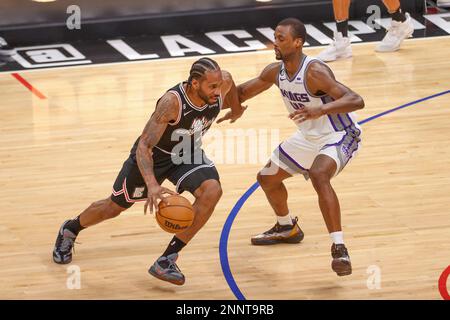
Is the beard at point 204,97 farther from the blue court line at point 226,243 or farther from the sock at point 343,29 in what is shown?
the sock at point 343,29

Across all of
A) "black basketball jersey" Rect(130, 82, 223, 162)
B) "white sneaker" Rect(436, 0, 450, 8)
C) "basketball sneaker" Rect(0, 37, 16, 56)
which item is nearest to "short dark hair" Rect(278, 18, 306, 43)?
"black basketball jersey" Rect(130, 82, 223, 162)

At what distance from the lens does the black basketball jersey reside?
7.00 meters

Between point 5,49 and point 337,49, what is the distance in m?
4.56

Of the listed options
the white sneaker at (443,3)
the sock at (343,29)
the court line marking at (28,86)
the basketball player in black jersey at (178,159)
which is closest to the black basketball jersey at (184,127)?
the basketball player in black jersey at (178,159)

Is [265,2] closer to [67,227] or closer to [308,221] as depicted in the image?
[308,221]

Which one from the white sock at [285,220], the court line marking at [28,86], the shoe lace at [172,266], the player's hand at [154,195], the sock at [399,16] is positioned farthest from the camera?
the sock at [399,16]

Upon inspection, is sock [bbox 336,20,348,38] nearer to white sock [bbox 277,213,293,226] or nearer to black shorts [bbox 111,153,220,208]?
white sock [bbox 277,213,293,226]

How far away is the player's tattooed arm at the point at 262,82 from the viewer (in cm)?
754

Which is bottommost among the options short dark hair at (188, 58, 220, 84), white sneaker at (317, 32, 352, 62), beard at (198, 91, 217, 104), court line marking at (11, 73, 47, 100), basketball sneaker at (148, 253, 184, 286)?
white sneaker at (317, 32, 352, 62)

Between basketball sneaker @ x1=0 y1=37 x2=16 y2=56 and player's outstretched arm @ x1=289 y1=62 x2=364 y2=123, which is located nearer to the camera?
player's outstretched arm @ x1=289 y1=62 x2=364 y2=123

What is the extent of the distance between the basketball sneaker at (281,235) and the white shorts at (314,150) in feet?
1.77

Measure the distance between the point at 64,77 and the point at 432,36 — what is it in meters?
5.16

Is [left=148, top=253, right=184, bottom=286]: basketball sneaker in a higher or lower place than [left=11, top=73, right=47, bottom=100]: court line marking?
higher

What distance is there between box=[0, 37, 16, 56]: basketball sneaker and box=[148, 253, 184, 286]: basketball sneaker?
7.00 meters
